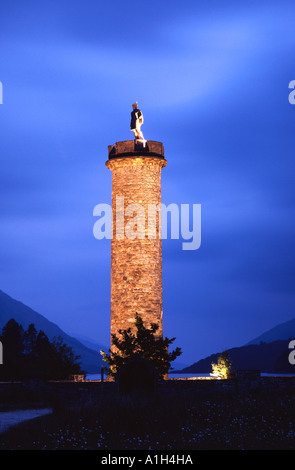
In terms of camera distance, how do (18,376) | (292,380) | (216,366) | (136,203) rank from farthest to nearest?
(18,376)
(216,366)
(136,203)
(292,380)

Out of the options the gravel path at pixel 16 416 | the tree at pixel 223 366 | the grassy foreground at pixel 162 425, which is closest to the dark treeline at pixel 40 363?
the tree at pixel 223 366

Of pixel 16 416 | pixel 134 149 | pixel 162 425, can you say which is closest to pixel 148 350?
pixel 16 416

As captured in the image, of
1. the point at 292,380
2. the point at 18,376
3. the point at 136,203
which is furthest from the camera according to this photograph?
the point at 18,376

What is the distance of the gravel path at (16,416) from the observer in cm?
2448

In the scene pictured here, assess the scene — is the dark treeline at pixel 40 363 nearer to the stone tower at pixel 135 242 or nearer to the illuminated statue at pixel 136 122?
the stone tower at pixel 135 242

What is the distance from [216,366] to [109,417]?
91.2 ft

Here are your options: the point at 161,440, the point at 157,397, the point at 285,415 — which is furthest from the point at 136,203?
the point at 161,440

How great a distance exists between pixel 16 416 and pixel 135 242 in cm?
1861

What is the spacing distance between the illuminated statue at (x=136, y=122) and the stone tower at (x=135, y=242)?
3.99ft

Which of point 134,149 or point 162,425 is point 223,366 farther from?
point 162,425

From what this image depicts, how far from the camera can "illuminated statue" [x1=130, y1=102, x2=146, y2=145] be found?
4594cm

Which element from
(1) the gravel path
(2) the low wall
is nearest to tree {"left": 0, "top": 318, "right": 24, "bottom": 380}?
(2) the low wall

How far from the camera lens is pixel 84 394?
3275 centimetres

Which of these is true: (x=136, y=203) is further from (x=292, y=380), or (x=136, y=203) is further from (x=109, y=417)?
(x=109, y=417)
